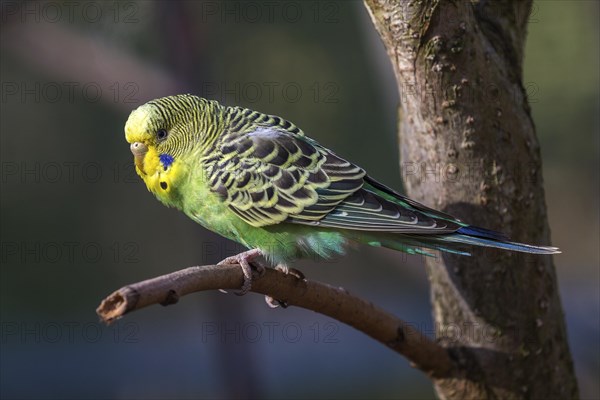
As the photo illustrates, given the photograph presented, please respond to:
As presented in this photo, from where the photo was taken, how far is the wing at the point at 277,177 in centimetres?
364

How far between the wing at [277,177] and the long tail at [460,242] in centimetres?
33

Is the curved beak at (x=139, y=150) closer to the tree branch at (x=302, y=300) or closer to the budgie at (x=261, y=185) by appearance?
the budgie at (x=261, y=185)

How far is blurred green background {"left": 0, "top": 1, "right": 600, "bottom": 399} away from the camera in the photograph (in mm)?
8609

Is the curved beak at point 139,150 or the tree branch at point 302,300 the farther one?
the curved beak at point 139,150

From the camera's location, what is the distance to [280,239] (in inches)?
147

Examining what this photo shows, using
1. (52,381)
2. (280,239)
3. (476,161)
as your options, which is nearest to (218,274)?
(280,239)

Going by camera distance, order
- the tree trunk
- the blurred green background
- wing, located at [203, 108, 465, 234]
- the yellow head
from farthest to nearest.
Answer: the blurred green background < the yellow head < wing, located at [203, 108, 465, 234] < the tree trunk

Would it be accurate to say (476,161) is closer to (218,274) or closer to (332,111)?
(218,274)

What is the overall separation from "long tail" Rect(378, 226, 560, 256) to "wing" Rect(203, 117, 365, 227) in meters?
0.33

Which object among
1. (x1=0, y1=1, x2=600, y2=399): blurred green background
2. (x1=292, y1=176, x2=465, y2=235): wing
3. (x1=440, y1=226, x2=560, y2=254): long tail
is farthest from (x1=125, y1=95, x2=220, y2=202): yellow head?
(x1=0, y1=1, x2=600, y2=399): blurred green background

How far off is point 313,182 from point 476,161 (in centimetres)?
78

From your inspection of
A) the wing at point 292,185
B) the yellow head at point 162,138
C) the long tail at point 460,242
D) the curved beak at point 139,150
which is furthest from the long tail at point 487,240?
the curved beak at point 139,150

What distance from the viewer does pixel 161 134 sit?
3760 mm

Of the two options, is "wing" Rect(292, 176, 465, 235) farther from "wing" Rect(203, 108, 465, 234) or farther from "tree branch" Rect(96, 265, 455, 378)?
"tree branch" Rect(96, 265, 455, 378)
